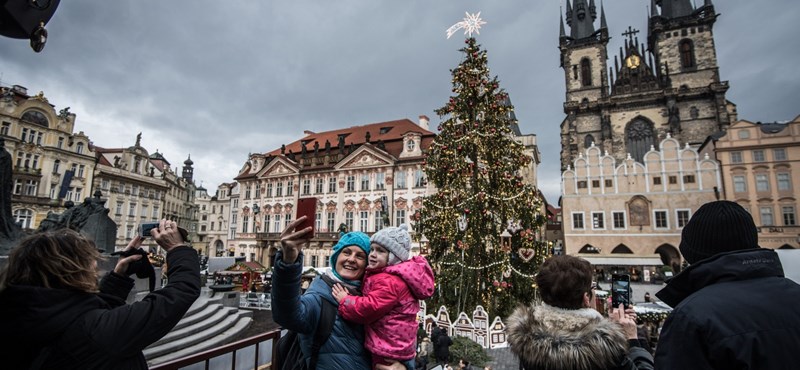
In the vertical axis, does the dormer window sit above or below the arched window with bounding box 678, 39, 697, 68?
below

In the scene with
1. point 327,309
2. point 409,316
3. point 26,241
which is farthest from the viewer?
point 409,316

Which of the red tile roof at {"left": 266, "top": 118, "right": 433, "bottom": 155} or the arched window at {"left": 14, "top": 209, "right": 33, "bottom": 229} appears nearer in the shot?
the arched window at {"left": 14, "top": 209, "right": 33, "bottom": 229}

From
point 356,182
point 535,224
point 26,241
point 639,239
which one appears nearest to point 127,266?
point 26,241

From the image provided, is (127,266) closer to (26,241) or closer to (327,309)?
(26,241)

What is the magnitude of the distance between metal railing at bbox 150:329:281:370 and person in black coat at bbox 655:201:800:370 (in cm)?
267

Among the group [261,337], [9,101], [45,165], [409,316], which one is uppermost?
[9,101]

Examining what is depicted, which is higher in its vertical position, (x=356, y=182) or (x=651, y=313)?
(x=356, y=182)

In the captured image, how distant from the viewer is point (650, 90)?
43.9 metres

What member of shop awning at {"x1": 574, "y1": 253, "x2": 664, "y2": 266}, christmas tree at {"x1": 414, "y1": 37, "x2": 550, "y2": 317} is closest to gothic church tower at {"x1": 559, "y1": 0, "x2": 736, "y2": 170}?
shop awning at {"x1": 574, "y1": 253, "x2": 664, "y2": 266}

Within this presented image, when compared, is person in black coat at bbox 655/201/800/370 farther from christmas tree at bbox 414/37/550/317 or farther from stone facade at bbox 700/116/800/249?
stone facade at bbox 700/116/800/249

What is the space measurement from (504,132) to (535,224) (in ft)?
9.59

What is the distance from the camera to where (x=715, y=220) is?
1794 millimetres

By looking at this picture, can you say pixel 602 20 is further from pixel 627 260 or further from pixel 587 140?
pixel 627 260

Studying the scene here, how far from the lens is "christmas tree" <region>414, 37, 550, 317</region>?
10.4 meters
